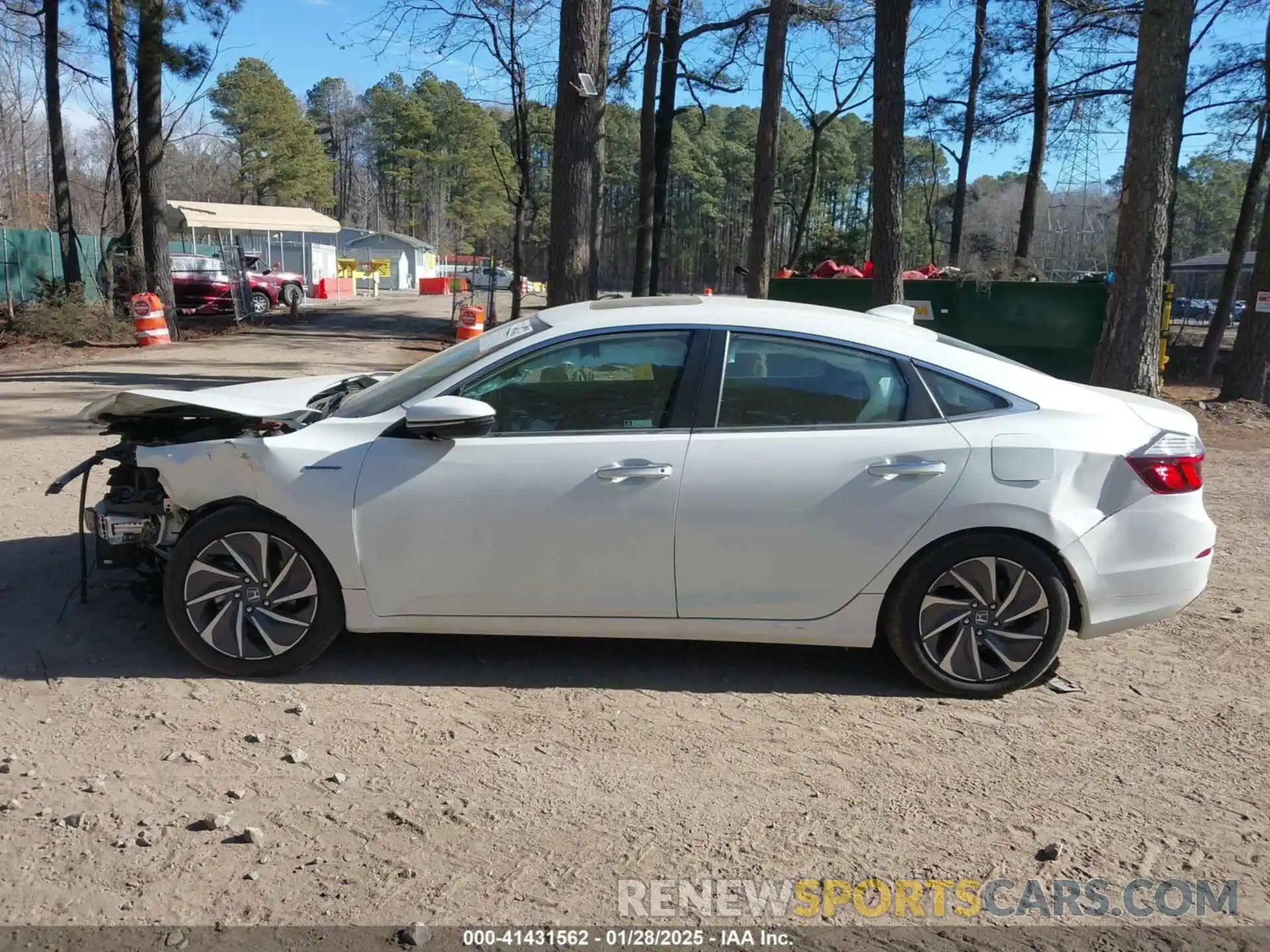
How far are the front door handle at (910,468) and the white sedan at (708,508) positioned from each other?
0.4 inches

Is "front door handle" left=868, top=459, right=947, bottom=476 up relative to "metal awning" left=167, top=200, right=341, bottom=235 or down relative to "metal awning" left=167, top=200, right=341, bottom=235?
down

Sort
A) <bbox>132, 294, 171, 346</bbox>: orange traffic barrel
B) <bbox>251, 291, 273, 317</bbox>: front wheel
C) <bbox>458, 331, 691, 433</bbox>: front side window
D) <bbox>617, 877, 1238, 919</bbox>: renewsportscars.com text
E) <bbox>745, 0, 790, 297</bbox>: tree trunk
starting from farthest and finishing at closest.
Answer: <bbox>251, 291, 273, 317</bbox>: front wheel
<bbox>132, 294, 171, 346</bbox>: orange traffic barrel
<bbox>745, 0, 790, 297</bbox>: tree trunk
<bbox>458, 331, 691, 433</bbox>: front side window
<bbox>617, 877, 1238, 919</bbox>: renewsportscars.com text

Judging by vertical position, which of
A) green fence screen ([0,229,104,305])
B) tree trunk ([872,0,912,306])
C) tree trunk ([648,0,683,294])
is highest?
tree trunk ([648,0,683,294])

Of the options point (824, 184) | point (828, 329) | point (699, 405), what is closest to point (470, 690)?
point (699, 405)

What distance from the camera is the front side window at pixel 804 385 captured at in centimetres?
425

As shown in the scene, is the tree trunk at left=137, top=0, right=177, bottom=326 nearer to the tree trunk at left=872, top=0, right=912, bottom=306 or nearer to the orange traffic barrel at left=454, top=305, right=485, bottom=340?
the orange traffic barrel at left=454, top=305, right=485, bottom=340

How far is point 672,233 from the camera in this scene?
82.7 meters

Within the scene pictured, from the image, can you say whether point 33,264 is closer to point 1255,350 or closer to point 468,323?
point 468,323

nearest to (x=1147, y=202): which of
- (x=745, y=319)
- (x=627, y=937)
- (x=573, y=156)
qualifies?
(x=573, y=156)

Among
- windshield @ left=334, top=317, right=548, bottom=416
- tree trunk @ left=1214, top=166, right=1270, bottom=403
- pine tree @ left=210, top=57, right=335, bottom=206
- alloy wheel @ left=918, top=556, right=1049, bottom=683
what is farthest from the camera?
pine tree @ left=210, top=57, right=335, bottom=206

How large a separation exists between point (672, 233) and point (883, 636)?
8062 cm

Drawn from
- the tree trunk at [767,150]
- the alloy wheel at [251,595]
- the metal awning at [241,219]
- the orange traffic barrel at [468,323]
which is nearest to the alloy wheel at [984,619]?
the alloy wheel at [251,595]

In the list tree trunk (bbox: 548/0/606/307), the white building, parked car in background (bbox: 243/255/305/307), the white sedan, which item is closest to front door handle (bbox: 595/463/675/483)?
the white sedan

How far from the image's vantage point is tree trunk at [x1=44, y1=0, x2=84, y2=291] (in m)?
22.1
